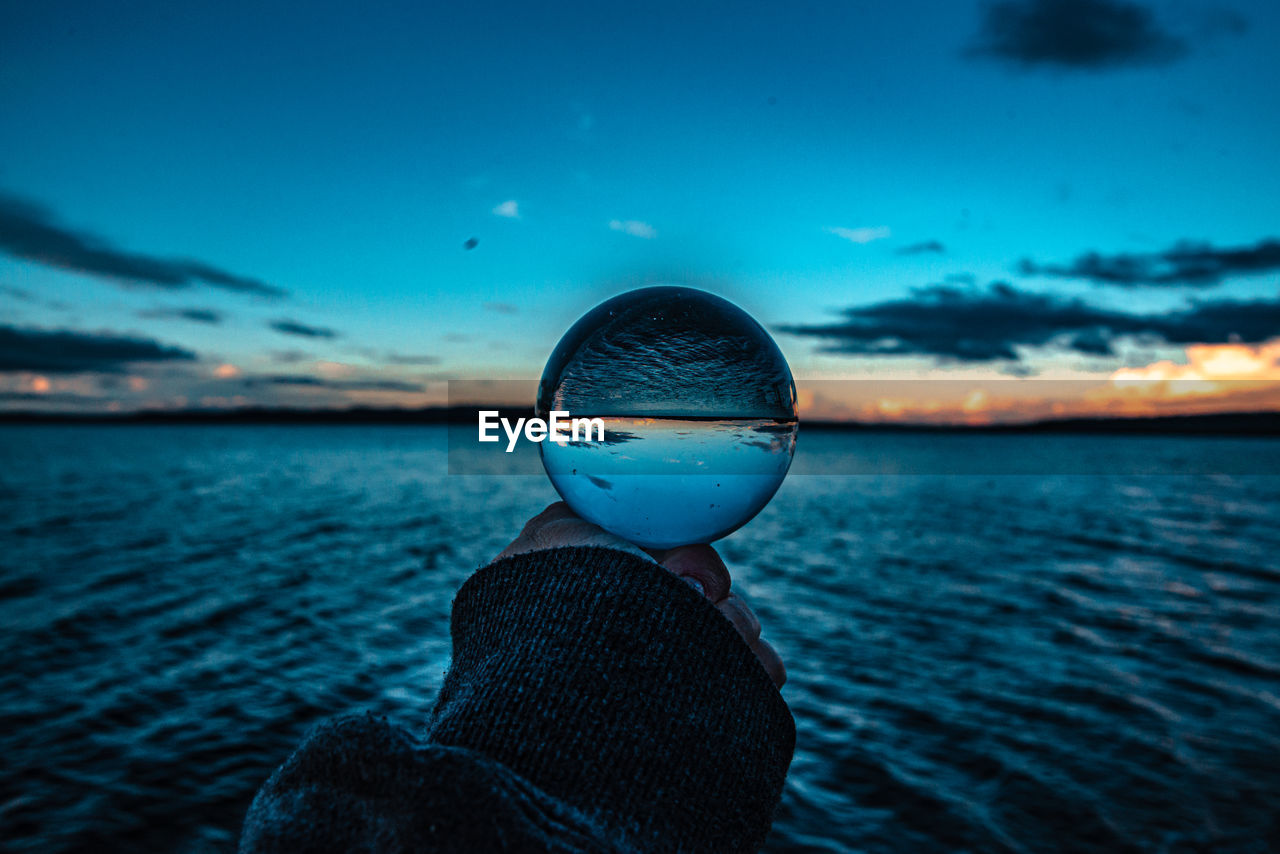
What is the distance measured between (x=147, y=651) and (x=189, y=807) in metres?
5.65

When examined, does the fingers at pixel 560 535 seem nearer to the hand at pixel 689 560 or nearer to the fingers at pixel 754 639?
the hand at pixel 689 560

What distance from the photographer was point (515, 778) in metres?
1.37

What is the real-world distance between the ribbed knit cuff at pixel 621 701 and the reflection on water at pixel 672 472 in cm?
35

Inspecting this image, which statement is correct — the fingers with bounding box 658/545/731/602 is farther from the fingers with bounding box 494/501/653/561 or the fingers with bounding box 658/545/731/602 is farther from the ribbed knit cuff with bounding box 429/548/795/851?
the ribbed knit cuff with bounding box 429/548/795/851

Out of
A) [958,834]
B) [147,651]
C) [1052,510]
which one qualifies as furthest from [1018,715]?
[1052,510]

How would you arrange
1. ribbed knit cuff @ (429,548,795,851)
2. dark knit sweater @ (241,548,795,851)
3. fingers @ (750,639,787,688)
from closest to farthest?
dark knit sweater @ (241,548,795,851) → ribbed knit cuff @ (429,548,795,851) → fingers @ (750,639,787,688)

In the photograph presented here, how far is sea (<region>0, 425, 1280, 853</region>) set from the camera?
779cm

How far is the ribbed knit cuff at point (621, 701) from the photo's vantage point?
1.57 meters

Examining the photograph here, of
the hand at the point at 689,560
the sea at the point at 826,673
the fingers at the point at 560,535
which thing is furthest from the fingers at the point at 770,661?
the sea at the point at 826,673

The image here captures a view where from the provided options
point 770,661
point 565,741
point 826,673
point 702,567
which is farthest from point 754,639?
point 826,673

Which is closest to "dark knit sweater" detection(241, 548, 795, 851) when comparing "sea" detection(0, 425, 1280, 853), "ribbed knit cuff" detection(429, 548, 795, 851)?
"ribbed knit cuff" detection(429, 548, 795, 851)

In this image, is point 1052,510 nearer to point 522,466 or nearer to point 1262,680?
point 1262,680

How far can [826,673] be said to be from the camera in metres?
11.7

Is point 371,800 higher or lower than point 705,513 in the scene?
lower
